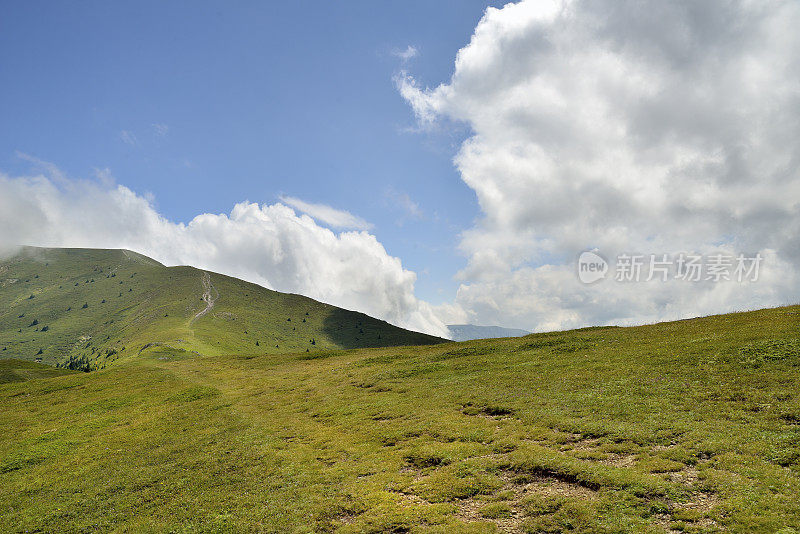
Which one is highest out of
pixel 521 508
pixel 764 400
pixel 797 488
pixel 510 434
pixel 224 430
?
pixel 764 400

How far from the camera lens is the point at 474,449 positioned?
22641mm

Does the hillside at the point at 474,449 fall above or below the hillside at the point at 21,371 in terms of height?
above

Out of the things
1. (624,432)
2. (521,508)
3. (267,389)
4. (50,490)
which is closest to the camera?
(521,508)

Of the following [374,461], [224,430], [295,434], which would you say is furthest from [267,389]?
[374,461]

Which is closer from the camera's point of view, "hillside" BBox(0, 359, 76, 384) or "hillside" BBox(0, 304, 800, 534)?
"hillside" BBox(0, 304, 800, 534)

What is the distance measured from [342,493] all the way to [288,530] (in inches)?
140

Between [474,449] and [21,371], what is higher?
[474,449]

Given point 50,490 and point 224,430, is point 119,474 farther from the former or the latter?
point 224,430

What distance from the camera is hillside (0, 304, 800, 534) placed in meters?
15.8

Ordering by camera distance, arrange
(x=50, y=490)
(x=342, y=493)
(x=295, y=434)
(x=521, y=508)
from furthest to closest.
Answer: (x=295, y=434), (x=50, y=490), (x=342, y=493), (x=521, y=508)

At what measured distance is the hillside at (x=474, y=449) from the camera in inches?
621

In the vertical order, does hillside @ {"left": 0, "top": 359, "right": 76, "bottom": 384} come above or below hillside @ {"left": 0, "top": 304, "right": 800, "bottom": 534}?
below

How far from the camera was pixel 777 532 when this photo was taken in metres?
12.0

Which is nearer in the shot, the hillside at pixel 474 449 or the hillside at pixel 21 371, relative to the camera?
the hillside at pixel 474 449
